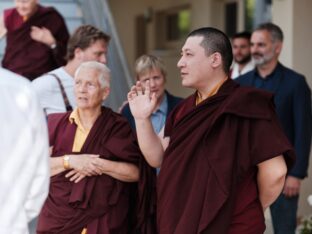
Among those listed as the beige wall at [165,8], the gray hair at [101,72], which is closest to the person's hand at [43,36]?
the gray hair at [101,72]

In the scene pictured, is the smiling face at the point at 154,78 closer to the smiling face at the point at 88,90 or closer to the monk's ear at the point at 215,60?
the smiling face at the point at 88,90

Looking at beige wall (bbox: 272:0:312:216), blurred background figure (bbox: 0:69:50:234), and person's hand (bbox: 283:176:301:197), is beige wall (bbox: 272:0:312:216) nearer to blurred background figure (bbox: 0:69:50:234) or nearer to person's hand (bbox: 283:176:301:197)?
person's hand (bbox: 283:176:301:197)

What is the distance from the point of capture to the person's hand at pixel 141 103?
4074mm

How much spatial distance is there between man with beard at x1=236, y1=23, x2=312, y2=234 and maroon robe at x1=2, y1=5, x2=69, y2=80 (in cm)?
156

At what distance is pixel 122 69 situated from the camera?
7742 millimetres

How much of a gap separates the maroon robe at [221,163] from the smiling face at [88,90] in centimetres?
62

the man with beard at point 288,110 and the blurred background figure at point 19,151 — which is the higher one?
the blurred background figure at point 19,151

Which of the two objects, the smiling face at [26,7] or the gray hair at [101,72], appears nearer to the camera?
the gray hair at [101,72]

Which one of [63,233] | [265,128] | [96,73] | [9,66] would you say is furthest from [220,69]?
[9,66]

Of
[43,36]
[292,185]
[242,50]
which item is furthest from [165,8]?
[292,185]

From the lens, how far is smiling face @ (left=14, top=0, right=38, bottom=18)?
614 cm

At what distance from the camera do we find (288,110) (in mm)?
5465

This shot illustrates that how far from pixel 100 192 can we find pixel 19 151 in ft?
4.87

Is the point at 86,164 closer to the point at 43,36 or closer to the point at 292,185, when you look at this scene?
the point at 292,185
